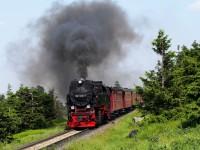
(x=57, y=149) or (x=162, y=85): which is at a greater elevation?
(x=162, y=85)

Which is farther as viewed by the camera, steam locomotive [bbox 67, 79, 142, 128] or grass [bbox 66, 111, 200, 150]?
steam locomotive [bbox 67, 79, 142, 128]

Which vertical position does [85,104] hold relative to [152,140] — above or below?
above

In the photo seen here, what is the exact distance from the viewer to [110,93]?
1599 inches

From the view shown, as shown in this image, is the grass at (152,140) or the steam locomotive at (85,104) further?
the steam locomotive at (85,104)

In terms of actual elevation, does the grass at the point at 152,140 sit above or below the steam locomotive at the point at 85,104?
below

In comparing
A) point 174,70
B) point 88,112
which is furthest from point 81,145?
point 88,112

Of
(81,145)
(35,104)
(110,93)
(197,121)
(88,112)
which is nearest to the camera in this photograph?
(81,145)

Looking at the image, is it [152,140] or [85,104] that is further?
[85,104]

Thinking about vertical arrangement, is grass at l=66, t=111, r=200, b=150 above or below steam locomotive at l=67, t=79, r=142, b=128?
below

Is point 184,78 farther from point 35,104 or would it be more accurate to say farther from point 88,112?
point 35,104

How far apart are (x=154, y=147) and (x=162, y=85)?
12749 mm

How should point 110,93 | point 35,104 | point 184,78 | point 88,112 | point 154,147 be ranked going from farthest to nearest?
point 35,104, point 110,93, point 88,112, point 184,78, point 154,147

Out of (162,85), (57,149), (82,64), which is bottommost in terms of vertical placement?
(57,149)

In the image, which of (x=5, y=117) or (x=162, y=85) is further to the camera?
(x=5, y=117)
